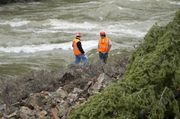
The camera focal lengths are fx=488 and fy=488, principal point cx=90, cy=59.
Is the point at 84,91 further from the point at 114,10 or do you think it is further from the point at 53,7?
the point at 53,7

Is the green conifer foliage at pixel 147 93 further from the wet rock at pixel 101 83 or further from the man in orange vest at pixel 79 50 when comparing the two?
the man in orange vest at pixel 79 50

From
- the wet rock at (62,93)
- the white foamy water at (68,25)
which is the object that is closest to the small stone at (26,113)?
the wet rock at (62,93)

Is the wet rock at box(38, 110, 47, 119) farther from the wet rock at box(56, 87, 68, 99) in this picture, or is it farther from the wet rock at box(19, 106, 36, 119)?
the wet rock at box(56, 87, 68, 99)

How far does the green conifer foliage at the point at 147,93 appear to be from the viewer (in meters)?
3.41

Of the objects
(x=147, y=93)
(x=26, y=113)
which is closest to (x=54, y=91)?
(x=26, y=113)

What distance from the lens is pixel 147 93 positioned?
11.3ft

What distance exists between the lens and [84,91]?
7336 millimetres

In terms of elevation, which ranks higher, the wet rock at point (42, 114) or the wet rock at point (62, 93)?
the wet rock at point (62, 93)

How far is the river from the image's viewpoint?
19.0 meters

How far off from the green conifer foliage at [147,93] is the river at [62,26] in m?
12.5

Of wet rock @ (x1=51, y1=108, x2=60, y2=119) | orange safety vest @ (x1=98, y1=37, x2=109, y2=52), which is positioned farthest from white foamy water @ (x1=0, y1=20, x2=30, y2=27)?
wet rock @ (x1=51, y1=108, x2=60, y2=119)

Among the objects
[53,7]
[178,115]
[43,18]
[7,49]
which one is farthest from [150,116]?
[53,7]

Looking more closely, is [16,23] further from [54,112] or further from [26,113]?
[54,112]

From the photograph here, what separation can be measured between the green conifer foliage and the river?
491 inches
